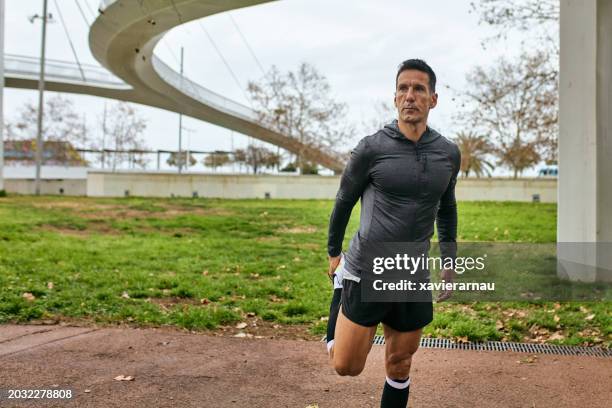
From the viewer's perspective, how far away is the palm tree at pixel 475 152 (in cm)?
3612

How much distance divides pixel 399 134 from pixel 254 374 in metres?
2.85

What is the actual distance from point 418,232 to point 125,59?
32486 millimetres

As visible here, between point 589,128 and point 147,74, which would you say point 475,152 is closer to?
point 147,74

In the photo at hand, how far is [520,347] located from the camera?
589cm

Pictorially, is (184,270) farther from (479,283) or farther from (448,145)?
(448,145)

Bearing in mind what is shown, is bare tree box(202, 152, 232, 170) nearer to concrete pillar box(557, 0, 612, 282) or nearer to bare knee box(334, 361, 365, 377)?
concrete pillar box(557, 0, 612, 282)

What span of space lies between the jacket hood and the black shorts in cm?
83

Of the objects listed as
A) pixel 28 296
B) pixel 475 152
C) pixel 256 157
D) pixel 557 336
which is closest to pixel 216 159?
pixel 256 157

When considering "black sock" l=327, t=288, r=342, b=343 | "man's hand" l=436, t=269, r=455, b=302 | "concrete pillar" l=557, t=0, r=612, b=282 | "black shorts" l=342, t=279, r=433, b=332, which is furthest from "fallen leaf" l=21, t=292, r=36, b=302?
"concrete pillar" l=557, t=0, r=612, b=282

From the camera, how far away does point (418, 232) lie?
10.0ft

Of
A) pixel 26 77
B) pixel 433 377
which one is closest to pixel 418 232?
pixel 433 377

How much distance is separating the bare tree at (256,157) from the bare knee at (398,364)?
A: 141ft

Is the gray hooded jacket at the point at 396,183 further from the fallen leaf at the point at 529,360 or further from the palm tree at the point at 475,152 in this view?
the palm tree at the point at 475,152

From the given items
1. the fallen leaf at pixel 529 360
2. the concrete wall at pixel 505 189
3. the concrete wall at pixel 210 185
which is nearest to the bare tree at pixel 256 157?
the concrete wall at pixel 210 185
